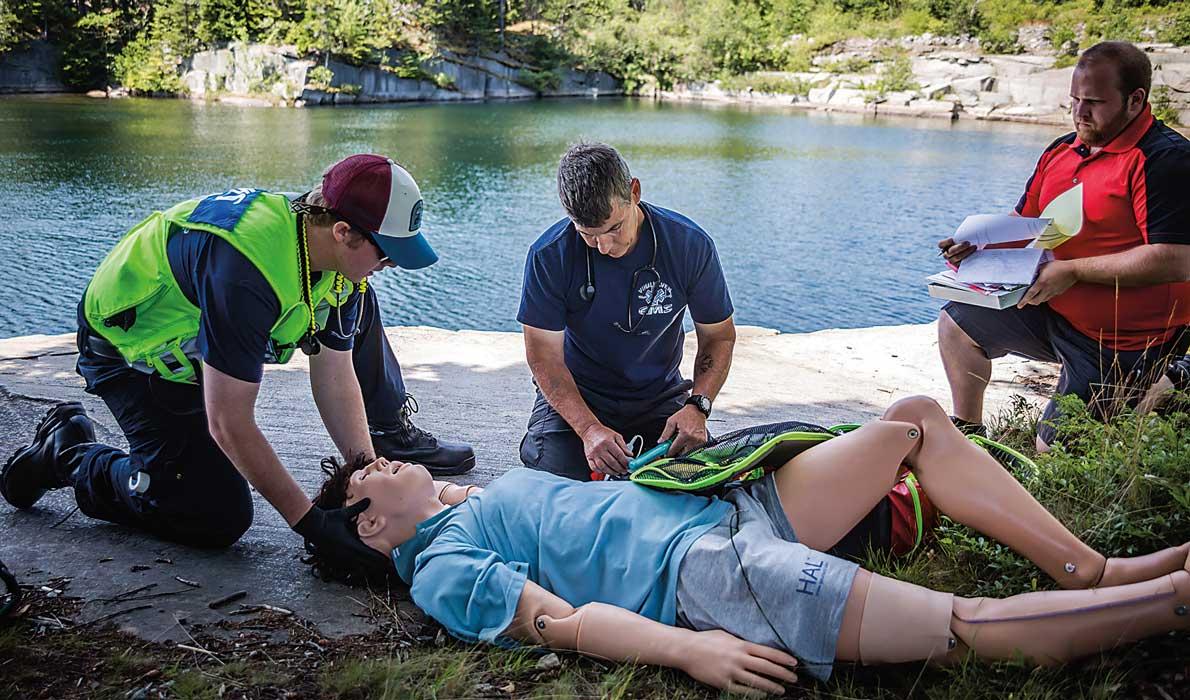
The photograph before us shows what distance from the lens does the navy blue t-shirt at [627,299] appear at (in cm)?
379

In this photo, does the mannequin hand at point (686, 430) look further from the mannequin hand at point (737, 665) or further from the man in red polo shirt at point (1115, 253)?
the man in red polo shirt at point (1115, 253)

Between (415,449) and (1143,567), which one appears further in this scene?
(415,449)

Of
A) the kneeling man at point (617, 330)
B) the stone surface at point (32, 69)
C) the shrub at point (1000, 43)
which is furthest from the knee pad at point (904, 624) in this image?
the shrub at point (1000, 43)

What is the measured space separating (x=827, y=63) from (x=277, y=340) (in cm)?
5468

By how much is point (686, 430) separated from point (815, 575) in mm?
1127

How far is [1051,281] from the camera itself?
159 inches

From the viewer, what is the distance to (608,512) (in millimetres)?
2734

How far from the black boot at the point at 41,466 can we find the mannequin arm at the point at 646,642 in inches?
78.8

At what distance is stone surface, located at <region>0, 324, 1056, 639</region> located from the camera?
3.08 meters

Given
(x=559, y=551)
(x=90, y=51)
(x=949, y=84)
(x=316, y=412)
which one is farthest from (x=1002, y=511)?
(x=90, y=51)

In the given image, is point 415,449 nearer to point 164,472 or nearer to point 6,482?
point 164,472

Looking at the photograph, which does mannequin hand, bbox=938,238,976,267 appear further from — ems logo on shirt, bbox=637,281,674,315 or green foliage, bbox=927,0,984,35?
green foliage, bbox=927,0,984,35

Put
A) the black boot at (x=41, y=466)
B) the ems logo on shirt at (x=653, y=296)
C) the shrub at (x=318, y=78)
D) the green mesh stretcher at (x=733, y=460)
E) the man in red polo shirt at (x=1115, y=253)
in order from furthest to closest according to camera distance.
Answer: the shrub at (x=318, y=78), the man in red polo shirt at (x=1115, y=253), the ems logo on shirt at (x=653, y=296), the black boot at (x=41, y=466), the green mesh stretcher at (x=733, y=460)

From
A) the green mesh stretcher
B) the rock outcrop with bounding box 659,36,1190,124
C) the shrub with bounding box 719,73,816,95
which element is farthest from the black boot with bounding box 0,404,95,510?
the shrub with bounding box 719,73,816,95
